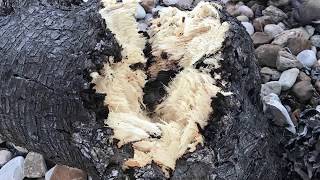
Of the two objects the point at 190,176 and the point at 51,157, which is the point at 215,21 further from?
the point at 51,157

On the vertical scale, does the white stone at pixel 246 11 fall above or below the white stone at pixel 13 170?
above

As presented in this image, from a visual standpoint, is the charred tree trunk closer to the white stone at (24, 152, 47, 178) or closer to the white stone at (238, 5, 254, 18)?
the white stone at (24, 152, 47, 178)

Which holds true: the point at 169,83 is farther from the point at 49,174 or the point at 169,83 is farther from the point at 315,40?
the point at 315,40

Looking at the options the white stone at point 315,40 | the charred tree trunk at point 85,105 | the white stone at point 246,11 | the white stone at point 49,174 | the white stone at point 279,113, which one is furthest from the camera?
the white stone at point 246,11

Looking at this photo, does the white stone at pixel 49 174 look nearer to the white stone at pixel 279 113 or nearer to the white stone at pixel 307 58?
the white stone at pixel 279 113

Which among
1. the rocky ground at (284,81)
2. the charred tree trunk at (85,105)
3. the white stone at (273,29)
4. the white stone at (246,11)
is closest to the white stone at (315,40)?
the rocky ground at (284,81)

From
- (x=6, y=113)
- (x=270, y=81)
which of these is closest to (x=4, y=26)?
(x=6, y=113)

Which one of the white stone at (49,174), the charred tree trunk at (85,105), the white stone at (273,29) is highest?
the charred tree trunk at (85,105)
